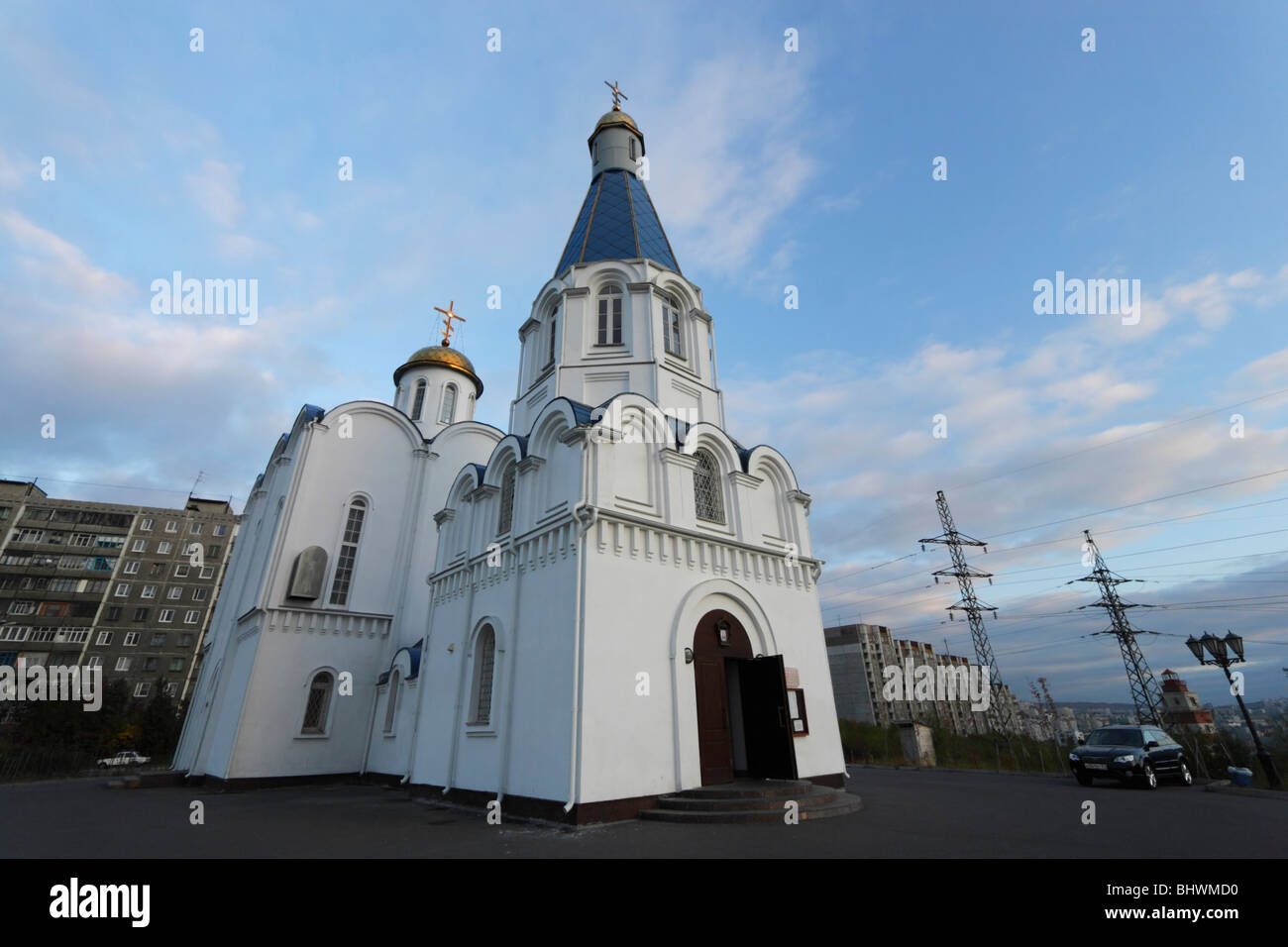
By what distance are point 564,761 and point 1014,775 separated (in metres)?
12.6

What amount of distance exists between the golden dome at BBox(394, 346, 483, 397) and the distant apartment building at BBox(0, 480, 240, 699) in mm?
36759

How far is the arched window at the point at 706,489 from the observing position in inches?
467

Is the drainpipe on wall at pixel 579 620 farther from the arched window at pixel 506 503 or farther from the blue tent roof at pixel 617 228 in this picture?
the blue tent roof at pixel 617 228

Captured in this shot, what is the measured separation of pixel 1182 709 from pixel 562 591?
2165cm

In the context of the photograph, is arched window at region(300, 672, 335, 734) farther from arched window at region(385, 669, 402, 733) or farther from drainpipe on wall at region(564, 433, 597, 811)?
drainpipe on wall at region(564, 433, 597, 811)

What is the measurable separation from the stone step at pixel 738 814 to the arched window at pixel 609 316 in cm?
1000

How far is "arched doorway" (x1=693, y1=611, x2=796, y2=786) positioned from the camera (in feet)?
32.5

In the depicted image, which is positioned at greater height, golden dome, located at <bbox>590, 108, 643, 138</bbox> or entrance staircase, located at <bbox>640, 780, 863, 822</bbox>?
golden dome, located at <bbox>590, 108, 643, 138</bbox>

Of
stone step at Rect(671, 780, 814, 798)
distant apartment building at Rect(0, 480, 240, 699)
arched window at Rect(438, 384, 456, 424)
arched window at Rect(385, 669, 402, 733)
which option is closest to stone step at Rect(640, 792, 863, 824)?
stone step at Rect(671, 780, 814, 798)

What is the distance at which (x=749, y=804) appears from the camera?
27.4 feet

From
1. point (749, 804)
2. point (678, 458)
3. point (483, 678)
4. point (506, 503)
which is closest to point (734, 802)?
point (749, 804)

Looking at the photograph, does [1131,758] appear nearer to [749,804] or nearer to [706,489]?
[749,804]

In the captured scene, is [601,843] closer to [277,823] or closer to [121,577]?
[277,823]

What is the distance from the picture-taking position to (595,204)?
1697cm
